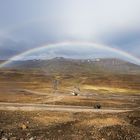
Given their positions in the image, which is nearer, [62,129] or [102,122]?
[62,129]

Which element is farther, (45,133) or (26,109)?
(26,109)

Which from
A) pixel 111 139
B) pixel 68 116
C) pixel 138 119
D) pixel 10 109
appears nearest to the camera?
pixel 111 139

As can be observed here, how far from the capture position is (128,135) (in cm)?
3381

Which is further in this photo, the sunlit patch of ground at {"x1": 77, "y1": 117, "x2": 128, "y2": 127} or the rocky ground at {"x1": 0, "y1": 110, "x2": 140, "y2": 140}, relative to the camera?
the sunlit patch of ground at {"x1": 77, "y1": 117, "x2": 128, "y2": 127}

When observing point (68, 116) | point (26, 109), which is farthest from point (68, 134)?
point (26, 109)

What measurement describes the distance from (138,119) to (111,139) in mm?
15309

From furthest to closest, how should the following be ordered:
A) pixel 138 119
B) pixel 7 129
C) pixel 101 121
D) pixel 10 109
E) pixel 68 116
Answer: pixel 10 109, pixel 68 116, pixel 138 119, pixel 101 121, pixel 7 129

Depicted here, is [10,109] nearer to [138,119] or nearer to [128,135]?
[138,119]

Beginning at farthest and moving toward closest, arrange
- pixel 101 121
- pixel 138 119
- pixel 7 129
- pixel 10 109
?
pixel 10 109, pixel 138 119, pixel 101 121, pixel 7 129

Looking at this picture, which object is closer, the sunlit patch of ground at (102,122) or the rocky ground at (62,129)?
the rocky ground at (62,129)

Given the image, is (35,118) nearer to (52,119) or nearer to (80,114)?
(52,119)

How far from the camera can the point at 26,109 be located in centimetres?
5741

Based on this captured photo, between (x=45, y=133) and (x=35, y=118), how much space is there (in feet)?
39.8

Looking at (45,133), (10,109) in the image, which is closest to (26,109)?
(10,109)
